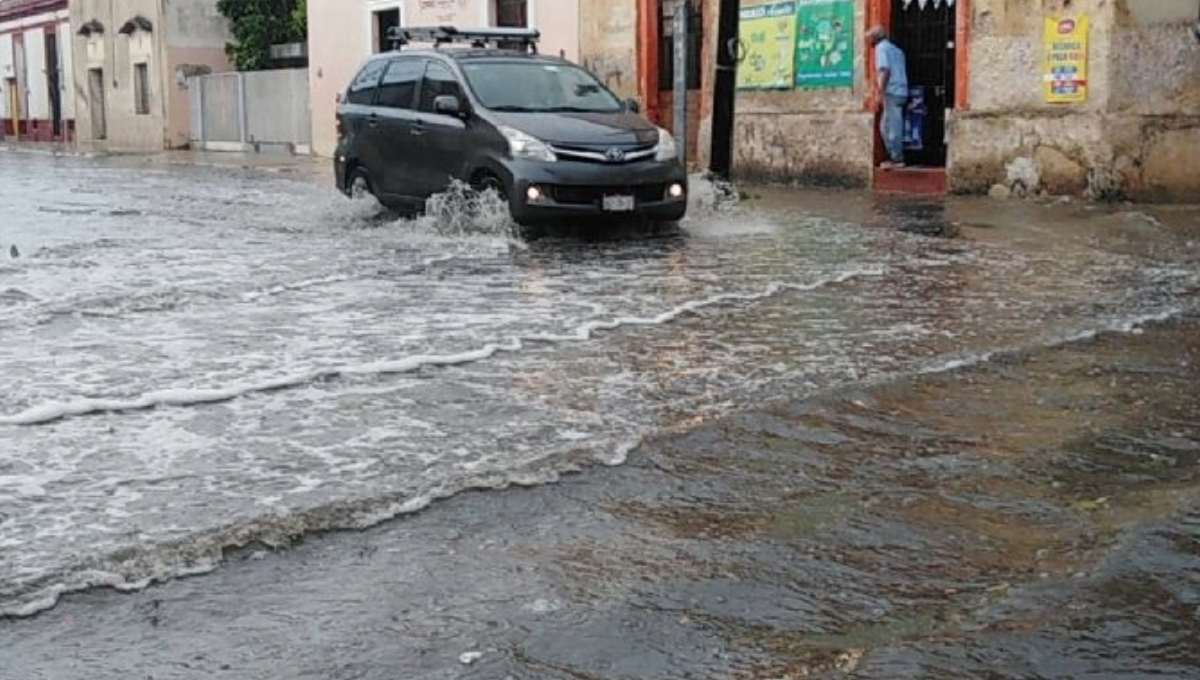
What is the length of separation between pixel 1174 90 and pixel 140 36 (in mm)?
30651

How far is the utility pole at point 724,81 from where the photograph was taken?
14.4 meters

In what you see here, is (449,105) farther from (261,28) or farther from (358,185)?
(261,28)

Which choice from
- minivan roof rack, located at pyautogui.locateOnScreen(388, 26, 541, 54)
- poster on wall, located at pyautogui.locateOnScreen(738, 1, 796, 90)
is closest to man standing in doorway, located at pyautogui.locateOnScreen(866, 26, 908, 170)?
poster on wall, located at pyautogui.locateOnScreen(738, 1, 796, 90)

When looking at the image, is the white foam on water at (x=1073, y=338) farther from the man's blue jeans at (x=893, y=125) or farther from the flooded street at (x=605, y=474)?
the man's blue jeans at (x=893, y=125)

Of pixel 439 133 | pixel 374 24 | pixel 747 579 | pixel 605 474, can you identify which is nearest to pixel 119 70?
pixel 374 24

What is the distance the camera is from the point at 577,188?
38.1 feet

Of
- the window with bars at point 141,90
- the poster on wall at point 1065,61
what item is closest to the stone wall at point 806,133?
the poster on wall at point 1065,61

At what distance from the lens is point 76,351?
7.10 meters

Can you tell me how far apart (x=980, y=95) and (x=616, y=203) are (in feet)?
19.8

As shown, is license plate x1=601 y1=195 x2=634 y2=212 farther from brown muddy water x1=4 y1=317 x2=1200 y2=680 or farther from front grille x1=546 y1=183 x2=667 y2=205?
brown muddy water x1=4 y1=317 x2=1200 y2=680

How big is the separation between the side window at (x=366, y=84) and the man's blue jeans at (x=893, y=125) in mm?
6223

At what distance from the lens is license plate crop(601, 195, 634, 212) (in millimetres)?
11703

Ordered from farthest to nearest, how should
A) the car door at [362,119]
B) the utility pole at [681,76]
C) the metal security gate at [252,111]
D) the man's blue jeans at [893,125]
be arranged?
the metal security gate at [252,111] → the man's blue jeans at [893,125] → the utility pole at [681,76] → the car door at [362,119]

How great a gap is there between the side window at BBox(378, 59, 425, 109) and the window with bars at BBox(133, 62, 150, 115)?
2740 cm
